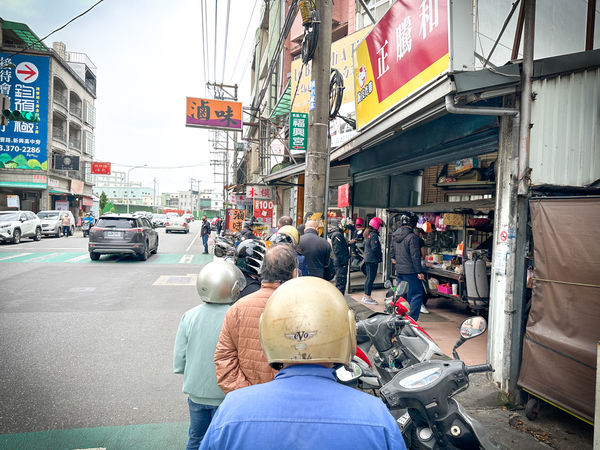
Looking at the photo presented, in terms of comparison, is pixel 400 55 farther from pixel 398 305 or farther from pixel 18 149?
pixel 18 149

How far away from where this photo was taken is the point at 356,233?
402 inches

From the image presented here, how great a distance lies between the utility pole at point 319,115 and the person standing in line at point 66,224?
23883 mm

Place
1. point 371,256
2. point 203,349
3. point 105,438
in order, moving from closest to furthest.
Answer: point 203,349 → point 105,438 → point 371,256

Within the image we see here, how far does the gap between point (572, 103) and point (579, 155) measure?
1.81 ft

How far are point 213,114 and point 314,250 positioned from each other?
43.9 feet

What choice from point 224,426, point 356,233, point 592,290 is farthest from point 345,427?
point 356,233

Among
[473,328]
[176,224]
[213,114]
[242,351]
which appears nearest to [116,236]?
[213,114]

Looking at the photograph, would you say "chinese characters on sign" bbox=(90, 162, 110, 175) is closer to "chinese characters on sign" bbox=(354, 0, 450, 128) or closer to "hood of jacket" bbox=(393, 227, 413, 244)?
"chinese characters on sign" bbox=(354, 0, 450, 128)

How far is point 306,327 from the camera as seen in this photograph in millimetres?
1180

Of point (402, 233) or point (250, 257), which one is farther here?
point (402, 233)

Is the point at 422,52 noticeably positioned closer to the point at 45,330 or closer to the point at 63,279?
the point at 45,330

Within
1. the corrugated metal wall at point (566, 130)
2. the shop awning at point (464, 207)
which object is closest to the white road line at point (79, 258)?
the shop awning at point (464, 207)

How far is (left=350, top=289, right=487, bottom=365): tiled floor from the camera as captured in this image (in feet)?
17.8

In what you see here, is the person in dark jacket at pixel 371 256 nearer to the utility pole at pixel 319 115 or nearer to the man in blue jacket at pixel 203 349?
the utility pole at pixel 319 115
